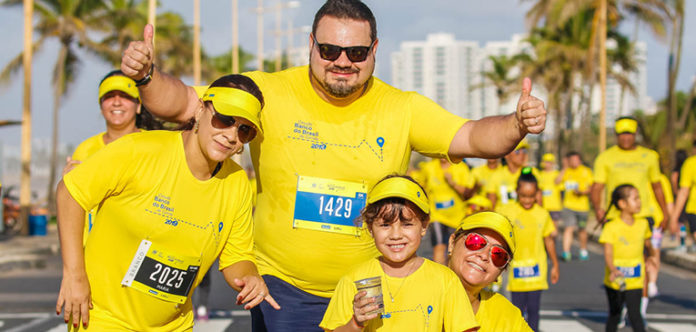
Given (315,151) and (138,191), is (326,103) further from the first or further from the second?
(138,191)

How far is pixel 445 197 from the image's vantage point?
11828 mm

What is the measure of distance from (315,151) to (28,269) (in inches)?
480

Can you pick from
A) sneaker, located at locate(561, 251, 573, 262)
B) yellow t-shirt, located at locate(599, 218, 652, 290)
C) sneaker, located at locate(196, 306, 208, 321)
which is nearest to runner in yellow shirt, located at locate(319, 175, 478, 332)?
yellow t-shirt, located at locate(599, 218, 652, 290)

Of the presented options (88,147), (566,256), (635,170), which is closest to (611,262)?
(635,170)

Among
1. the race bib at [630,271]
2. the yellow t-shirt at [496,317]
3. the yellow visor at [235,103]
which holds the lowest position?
the race bib at [630,271]

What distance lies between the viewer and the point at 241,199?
3959mm

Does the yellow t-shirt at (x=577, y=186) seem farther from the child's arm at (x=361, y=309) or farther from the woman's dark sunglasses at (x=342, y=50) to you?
the child's arm at (x=361, y=309)

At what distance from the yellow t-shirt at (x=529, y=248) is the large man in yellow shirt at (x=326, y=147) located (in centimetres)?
333

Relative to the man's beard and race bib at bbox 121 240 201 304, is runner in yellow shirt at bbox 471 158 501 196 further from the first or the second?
race bib at bbox 121 240 201 304

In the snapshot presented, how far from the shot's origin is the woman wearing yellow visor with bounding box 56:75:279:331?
351 centimetres

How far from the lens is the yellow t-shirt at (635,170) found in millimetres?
9555

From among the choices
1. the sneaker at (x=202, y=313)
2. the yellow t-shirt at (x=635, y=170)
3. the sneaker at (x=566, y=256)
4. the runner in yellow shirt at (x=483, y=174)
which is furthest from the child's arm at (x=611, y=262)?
the sneaker at (x=566, y=256)

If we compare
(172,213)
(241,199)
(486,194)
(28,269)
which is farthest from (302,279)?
(28,269)

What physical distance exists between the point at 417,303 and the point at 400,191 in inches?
21.4
